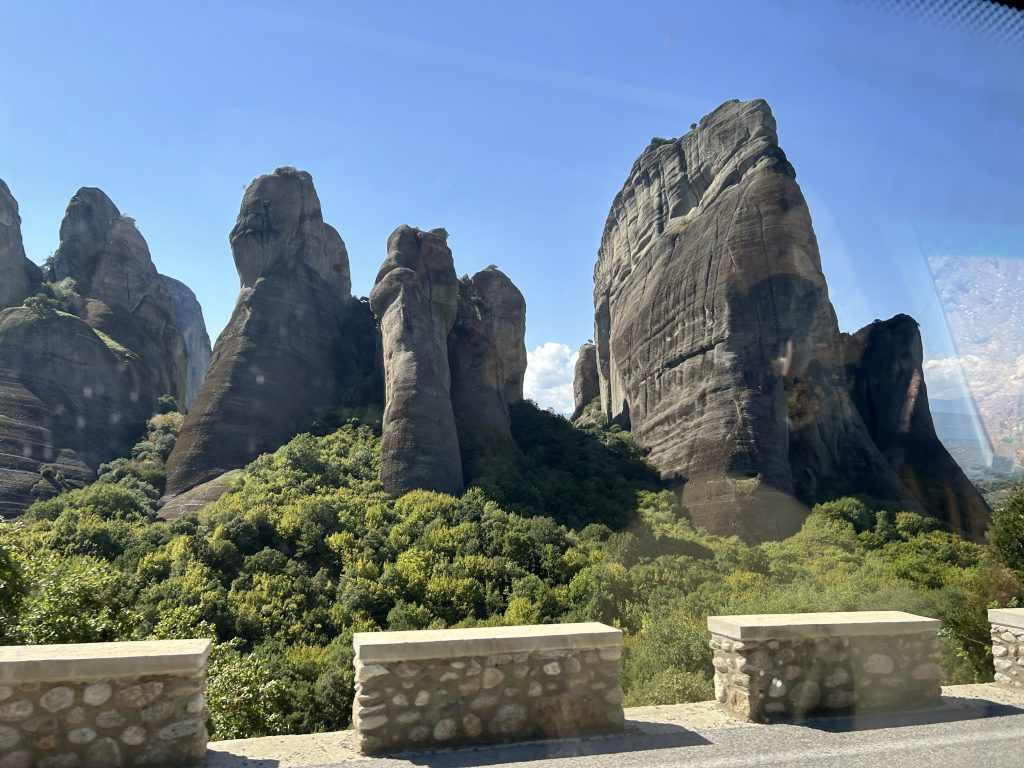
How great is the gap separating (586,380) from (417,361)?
1055 inches

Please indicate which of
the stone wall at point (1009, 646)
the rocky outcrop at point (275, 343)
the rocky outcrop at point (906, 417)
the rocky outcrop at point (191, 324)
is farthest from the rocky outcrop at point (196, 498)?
the rocky outcrop at point (191, 324)

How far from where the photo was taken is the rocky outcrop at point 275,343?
33656 mm

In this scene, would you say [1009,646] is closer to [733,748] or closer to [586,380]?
[733,748]

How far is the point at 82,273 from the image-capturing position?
155 ft

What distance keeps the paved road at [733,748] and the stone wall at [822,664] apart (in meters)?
0.21

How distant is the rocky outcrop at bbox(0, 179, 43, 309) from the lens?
41.0 metres

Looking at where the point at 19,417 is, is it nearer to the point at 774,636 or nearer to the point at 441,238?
the point at 441,238

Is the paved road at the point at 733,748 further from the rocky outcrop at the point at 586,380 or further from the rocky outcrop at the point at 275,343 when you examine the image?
the rocky outcrop at the point at 586,380

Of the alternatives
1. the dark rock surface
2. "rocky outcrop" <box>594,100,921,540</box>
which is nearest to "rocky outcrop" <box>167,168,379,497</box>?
the dark rock surface

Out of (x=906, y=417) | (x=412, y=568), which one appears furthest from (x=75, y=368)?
(x=906, y=417)

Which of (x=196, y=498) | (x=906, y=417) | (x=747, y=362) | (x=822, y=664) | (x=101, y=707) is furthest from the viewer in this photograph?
(x=906, y=417)

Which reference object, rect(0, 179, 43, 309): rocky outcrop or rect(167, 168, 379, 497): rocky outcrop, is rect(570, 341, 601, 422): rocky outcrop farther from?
rect(0, 179, 43, 309): rocky outcrop

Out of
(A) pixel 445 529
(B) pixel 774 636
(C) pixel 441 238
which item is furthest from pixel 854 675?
(C) pixel 441 238

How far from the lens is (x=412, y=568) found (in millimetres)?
21297
